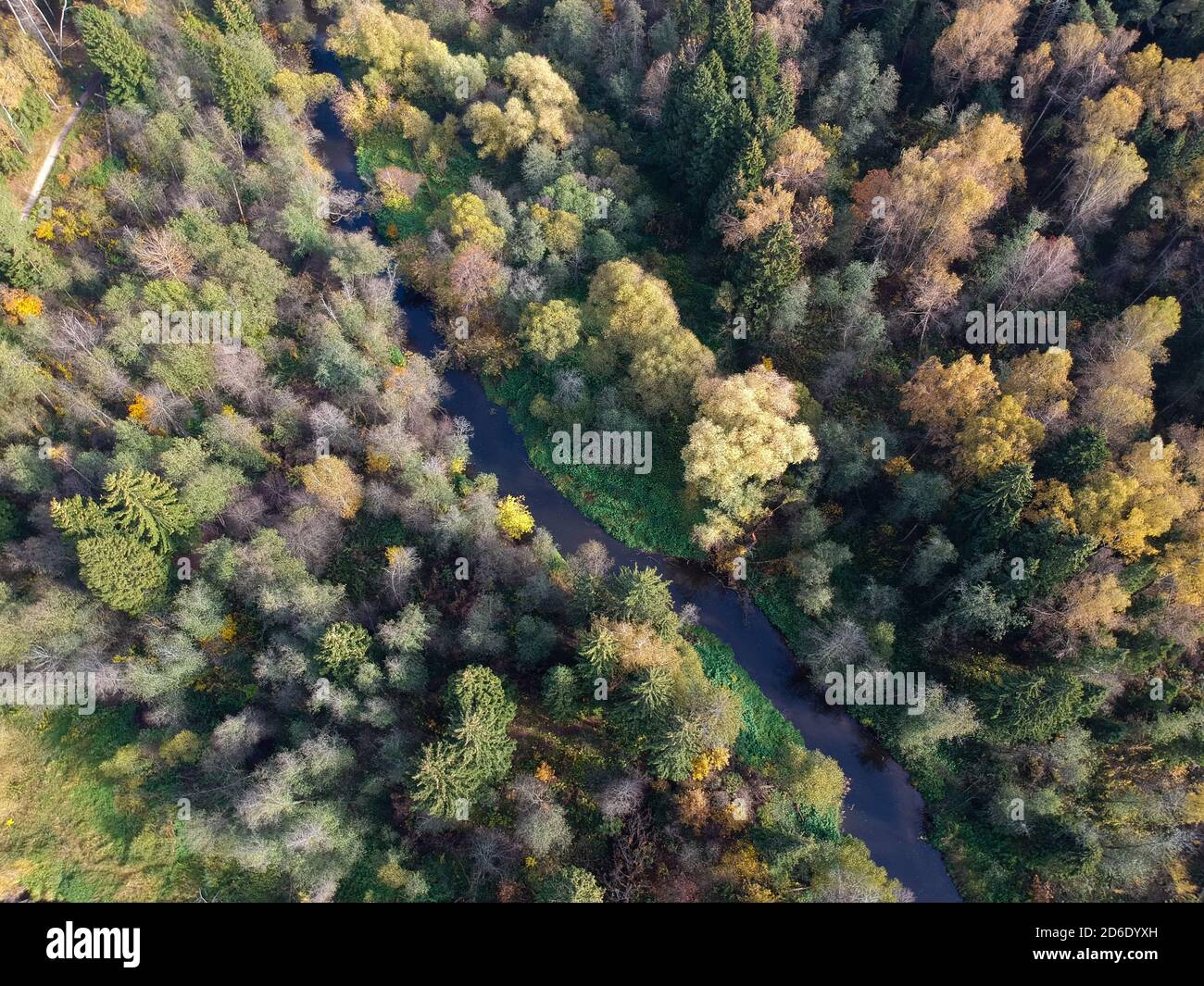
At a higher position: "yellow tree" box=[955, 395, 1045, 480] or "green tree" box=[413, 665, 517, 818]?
"yellow tree" box=[955, 395, 1045, 480]

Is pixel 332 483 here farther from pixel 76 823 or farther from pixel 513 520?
pixel 76 823

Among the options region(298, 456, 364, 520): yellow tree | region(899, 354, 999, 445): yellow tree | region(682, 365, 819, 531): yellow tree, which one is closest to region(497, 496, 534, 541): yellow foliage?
region(298, 456, 364, 520): yellow tree

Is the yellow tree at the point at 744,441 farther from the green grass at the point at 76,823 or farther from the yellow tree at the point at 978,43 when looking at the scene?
the green grass at the point at 76,823

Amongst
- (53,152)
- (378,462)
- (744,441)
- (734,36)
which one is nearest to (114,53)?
(53,152)

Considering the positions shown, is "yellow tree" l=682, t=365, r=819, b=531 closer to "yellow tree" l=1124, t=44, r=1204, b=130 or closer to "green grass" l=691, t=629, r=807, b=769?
"green grass" l=691, t=629, r=807, b=769

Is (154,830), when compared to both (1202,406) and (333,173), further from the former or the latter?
(1202,406)

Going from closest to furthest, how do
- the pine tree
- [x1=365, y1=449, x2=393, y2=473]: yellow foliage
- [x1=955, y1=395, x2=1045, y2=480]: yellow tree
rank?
[x1=955, y1=395, x2=1045, y2=480]: yellow tree < [x1=365, y1=449, x2=393, y2=473]: yellow foliage < the pine tree
